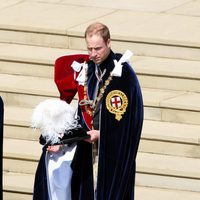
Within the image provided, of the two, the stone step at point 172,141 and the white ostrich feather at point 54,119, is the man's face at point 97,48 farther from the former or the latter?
the stone step at point 172,141

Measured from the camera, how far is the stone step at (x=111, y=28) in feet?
40.9

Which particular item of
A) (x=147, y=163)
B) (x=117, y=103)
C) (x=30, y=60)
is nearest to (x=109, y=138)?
(x=117, y=103)

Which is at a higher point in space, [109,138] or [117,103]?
[117,103]

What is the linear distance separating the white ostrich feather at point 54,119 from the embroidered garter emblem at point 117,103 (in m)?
0.28

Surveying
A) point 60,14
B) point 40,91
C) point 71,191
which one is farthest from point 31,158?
point 60,14

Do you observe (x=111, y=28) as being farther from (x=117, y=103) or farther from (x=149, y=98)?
(x=117, y=103)

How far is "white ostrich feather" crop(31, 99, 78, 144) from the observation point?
30.0 ft

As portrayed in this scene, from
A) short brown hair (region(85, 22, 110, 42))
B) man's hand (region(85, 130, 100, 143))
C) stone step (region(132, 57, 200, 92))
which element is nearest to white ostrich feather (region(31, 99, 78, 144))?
man's hand (region(85, 130, 100, 143))

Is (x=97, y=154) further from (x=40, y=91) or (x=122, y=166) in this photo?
(x=40, y=91)

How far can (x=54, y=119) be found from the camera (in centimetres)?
918

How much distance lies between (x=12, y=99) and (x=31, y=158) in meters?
0.99

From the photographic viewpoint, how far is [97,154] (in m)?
9.40

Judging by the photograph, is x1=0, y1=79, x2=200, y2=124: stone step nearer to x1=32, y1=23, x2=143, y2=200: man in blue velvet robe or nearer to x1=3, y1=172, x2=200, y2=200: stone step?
x1=3, y1=172, x2=200, y2=200: stone step

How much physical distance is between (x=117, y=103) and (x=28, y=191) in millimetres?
2135
